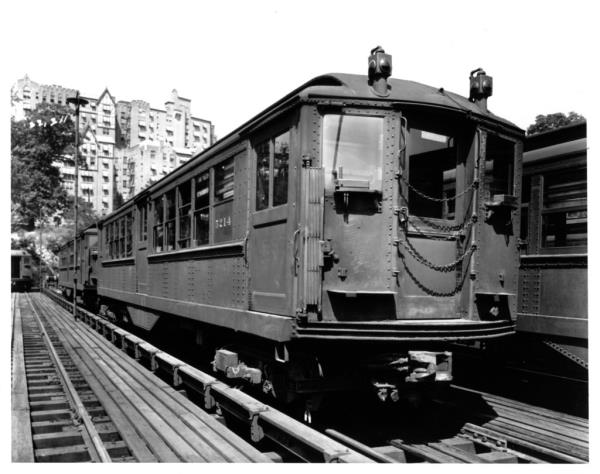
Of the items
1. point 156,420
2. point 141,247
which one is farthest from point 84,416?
point 141,247

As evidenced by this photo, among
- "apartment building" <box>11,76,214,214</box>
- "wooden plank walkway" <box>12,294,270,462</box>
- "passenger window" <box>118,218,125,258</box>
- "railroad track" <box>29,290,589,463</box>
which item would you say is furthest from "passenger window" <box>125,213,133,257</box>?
"apartment building" <box>11,76,214,214</box>

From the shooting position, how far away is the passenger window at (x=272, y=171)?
538 centimetres

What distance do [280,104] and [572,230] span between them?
3.82m

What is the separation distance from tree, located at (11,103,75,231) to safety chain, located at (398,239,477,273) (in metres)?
9.37

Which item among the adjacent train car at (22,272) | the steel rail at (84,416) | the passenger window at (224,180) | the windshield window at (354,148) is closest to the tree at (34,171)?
the steel rail at (84,416)

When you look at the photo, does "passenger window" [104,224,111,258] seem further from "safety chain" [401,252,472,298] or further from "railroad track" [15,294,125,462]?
"safety chain" [401,252,472,298]

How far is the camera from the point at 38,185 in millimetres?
15523

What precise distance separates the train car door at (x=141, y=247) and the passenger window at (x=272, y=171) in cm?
528

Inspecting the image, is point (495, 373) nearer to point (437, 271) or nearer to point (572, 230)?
point (572, 230)

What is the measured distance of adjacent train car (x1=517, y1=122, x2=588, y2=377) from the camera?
638 cm

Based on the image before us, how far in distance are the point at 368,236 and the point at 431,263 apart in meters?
0.75

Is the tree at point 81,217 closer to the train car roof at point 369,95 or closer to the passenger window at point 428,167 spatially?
the train car roof at point 369,95

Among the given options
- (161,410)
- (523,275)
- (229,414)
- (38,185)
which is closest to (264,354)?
(229,414)

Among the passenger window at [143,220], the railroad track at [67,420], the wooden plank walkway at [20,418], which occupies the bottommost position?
the railroad track at [67,420]
